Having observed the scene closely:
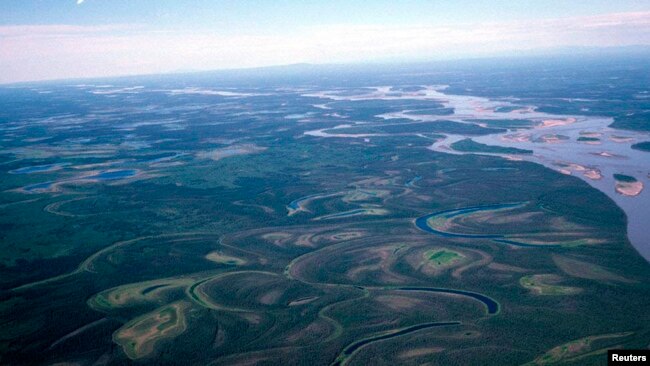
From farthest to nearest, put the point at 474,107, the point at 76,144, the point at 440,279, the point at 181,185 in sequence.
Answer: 1. the point at 474,107
2. the point at 76,144
3. the point at 181,185
4. the point at 440,279

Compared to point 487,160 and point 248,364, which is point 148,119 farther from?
point 248,364

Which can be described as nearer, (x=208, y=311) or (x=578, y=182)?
(x=208, y=311)

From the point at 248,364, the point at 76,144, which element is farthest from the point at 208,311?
the point at 76,144

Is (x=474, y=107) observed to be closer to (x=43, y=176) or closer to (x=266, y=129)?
(x=266, y=129)

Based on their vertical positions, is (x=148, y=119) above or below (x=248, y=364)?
above

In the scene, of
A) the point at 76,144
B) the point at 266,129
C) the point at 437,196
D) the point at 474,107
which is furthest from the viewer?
the point at 474,107

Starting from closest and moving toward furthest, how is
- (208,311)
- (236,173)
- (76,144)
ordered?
1. (208,311)
2. (236,173)
3. (76,144)

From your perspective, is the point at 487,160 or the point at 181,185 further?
the point at 487,160

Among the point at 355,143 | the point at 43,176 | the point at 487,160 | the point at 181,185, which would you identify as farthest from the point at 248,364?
the point at 355,143

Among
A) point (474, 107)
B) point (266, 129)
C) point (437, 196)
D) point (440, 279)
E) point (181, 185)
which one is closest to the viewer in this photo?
point (440, 279)
